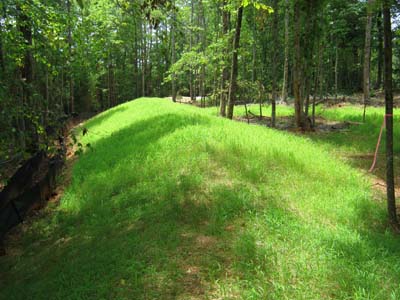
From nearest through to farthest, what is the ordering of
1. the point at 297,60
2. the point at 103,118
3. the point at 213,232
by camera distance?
the point at 213,232, the point at 297,60, the point at 103,118

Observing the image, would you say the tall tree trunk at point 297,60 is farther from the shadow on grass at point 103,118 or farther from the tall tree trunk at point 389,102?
the shadow on grass at point 103,118

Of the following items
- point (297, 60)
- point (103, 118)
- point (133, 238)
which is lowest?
point (133, 238)

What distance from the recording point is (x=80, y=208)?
6809mm

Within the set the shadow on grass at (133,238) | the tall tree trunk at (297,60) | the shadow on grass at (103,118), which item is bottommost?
the shadow on grass at (133,238)

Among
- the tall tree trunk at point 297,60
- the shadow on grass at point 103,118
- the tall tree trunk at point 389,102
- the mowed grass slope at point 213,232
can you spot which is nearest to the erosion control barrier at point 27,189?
the mowed grass slope at point 213,232

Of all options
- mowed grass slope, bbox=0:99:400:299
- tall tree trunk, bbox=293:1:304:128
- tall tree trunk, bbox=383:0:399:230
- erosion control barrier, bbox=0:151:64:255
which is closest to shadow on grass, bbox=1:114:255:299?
mowed grass slope, bbox=0:99:400:299

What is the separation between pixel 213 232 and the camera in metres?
4.84

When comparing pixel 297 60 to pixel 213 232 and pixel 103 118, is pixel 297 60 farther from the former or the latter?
pixel 103 118

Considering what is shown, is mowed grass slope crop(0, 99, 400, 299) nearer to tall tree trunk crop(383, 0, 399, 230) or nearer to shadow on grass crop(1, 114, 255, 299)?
shadow on grass crop(1, 114, 255, 299)

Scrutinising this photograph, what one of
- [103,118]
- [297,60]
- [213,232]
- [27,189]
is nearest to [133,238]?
[213,232]

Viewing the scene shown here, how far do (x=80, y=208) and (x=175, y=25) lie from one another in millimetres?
4260

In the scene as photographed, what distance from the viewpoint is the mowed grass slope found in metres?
3.79

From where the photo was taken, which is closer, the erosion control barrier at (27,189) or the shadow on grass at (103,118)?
the erosion control barrier at (27,189)

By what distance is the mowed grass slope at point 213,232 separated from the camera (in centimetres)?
379
